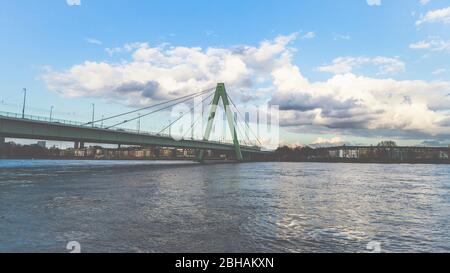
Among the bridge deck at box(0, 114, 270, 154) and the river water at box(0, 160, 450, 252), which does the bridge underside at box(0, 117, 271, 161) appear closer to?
the bridge deck at box(0, 114, 270, 154)

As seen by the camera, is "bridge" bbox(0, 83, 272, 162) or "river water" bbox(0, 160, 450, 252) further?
"bridge" bbox(0, 83, 272, 162)

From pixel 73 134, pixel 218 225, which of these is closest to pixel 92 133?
pixel 73 134

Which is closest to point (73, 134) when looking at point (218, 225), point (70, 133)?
point (70, 133)

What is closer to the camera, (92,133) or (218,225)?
(218,225)

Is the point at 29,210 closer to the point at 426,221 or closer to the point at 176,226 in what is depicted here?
the point at 176,226

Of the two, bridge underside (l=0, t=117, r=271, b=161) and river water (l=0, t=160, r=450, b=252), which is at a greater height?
bridge underside (l=0, t=117, r=271, b=161)

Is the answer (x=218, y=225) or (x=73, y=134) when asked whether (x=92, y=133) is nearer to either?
(x=73, y=134)

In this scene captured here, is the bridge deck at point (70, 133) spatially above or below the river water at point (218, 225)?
above

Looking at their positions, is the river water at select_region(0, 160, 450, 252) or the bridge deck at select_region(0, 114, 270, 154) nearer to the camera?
the river water at select_region(0, 160, 450, 252)

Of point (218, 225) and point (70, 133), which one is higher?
point (70, 133)

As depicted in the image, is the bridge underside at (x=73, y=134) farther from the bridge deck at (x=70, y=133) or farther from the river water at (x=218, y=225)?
the river water at (x=218, y=225)

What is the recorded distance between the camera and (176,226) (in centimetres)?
1357

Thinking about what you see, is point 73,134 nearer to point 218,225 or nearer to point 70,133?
point 70,133
